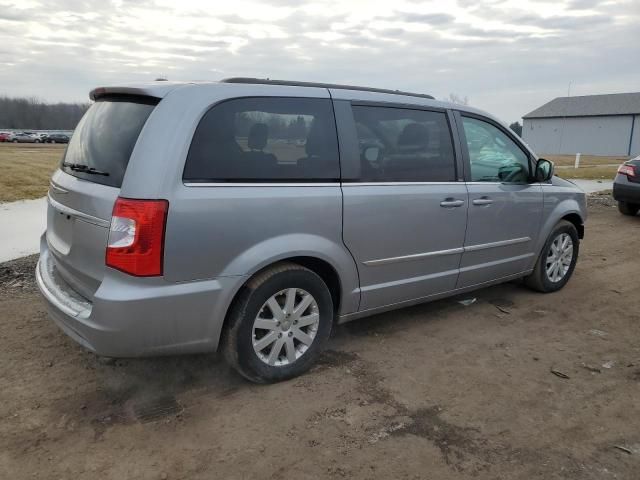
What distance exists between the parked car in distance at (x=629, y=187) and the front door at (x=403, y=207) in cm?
742

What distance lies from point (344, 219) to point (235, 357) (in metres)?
1.10

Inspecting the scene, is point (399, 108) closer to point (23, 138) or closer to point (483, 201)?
point (483, 201)

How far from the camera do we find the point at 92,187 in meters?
3.00

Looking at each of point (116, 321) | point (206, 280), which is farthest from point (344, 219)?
point (116, 321)

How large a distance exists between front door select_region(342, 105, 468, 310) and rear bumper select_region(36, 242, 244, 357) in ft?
3.39

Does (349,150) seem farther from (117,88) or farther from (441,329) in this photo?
(441,329)

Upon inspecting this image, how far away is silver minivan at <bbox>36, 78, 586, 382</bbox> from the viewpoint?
280 centimetres

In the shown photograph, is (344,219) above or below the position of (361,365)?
above

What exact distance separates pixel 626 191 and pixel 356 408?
29.7 ft

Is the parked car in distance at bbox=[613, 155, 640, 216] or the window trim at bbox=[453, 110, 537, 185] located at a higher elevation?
the window trim at bbox=[453, 110, 537, 185]

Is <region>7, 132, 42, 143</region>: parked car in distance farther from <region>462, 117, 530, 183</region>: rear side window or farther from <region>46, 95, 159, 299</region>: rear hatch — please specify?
<region>462, 117, 530, 183</region>: rear side window

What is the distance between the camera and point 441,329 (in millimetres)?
4395

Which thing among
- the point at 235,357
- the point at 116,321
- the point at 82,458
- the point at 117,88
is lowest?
the point at 82,458

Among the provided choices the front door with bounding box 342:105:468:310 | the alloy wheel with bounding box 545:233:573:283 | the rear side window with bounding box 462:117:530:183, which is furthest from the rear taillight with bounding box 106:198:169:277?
the alloy wheel with bounding box 545:233:573:283
